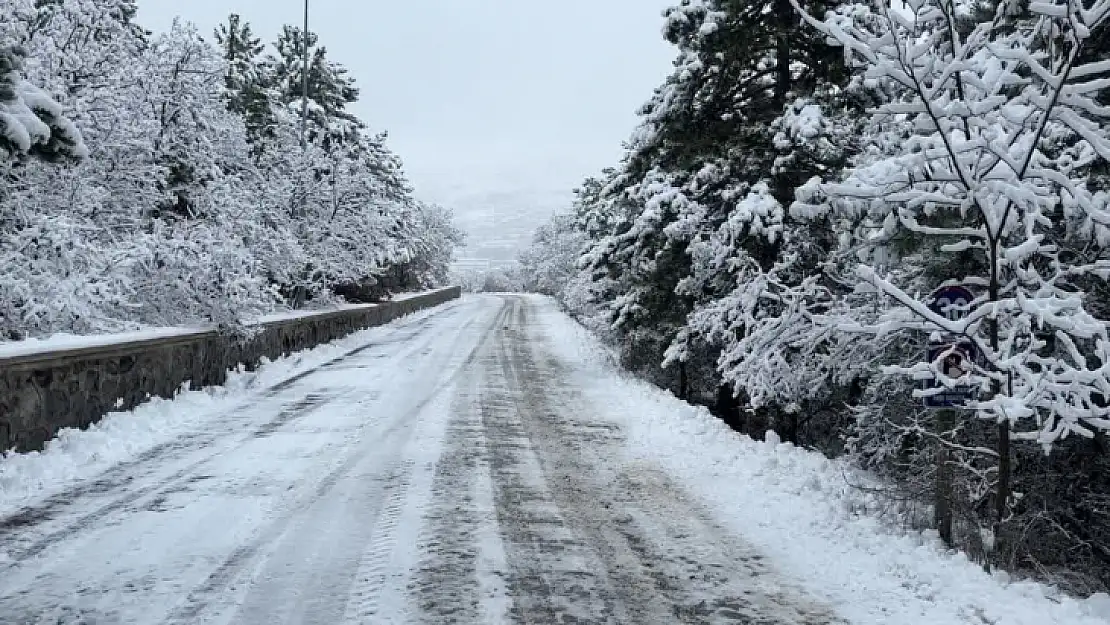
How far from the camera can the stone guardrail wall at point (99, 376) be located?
8.87m

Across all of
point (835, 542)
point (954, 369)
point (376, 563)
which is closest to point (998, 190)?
point (954, 369)

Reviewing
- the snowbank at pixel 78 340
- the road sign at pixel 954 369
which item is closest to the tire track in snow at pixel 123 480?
the snowbank at pixel 78 340

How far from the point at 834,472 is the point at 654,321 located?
839 centimetres

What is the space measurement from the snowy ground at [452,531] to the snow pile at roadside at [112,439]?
40 millimetres

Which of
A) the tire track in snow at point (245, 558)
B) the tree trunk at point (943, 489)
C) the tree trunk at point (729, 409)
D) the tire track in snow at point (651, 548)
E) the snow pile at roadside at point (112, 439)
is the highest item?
the tree trunk at point (943, 489)

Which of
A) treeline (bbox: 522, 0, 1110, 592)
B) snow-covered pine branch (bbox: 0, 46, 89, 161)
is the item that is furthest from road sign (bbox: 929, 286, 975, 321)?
snow-covered pine branch (bbox: 0, 46, 89, 161)

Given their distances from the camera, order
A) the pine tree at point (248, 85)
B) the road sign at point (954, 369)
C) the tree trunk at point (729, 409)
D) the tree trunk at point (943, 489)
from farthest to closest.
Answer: the pine tree at point (248, 85), the tree trunk at point (729, 409), the tree trunk at point (943, 489), the road sign at point (954, 369)

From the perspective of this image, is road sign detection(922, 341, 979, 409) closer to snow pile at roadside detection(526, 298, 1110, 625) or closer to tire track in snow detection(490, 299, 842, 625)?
snow pile at roadside detection(526, 298, 1110, 625)

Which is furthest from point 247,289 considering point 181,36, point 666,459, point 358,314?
point 358,314

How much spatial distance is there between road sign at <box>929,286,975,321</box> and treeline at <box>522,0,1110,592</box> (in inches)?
1.3

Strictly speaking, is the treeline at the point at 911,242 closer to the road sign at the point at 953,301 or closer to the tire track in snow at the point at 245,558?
the road sign at the point at 953,301

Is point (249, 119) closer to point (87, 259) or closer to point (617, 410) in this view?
point (87, 259)

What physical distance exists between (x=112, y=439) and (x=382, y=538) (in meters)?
5.49

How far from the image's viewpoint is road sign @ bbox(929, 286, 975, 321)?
573cm
